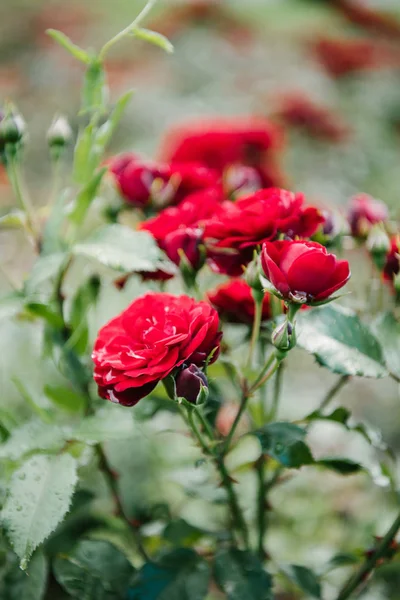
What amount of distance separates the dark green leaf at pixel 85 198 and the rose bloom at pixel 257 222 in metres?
0.11

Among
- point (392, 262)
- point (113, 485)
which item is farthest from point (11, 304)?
point (392, 262)

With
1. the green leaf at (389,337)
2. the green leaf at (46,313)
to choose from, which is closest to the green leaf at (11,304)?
the green leaf at (46,313)

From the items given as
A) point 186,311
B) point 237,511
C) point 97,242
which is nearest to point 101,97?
point 97,242

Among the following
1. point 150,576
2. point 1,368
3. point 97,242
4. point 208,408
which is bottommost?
point 1,368

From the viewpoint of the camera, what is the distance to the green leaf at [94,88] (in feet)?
1.83

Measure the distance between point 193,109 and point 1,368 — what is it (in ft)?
5.49

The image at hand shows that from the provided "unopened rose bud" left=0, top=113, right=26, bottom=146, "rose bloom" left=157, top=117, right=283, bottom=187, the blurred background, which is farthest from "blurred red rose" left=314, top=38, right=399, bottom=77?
"unopened rose bud" left=0, top=113, right=26, bottom=146

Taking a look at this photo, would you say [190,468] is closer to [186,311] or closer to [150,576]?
[150,576]

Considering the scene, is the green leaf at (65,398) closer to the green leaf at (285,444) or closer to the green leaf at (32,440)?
the green leaf at (32,440)

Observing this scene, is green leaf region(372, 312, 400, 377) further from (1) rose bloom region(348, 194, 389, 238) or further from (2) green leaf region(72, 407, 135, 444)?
(2) green leaf region(72, 407, 135, 444)

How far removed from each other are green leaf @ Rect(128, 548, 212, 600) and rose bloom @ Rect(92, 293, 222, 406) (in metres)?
0.24

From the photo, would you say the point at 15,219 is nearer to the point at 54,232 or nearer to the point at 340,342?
the point at 54,232

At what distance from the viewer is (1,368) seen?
938 mm

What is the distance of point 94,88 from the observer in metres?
0.56
